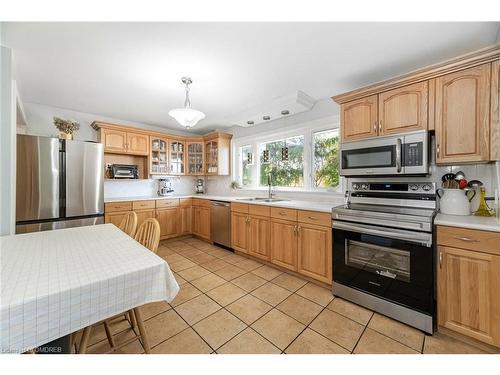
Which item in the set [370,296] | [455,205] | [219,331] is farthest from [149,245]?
[455,205]

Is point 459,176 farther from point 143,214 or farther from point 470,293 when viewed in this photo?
point 143,214

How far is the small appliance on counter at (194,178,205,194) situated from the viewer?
15.8 ft

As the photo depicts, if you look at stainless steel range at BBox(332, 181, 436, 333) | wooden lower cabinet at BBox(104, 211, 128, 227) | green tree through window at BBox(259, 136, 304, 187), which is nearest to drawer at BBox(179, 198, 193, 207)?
wooden lower cabinet at BBox(104, 211, 128, 227)

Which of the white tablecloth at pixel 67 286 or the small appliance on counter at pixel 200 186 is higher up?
the small appliance on counter at pixel 200 186

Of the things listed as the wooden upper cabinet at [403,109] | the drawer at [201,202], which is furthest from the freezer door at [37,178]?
the wooden upper cabinet at [403,109]

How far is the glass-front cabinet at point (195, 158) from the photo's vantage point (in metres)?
4.59

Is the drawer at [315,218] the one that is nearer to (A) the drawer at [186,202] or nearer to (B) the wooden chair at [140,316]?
(B) the wooden chair at [140,316]

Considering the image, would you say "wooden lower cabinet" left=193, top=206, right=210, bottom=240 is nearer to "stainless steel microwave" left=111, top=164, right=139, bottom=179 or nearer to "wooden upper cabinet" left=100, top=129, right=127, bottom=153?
"stainless steel microwave" left=111, top=164, right=139, bottom=179

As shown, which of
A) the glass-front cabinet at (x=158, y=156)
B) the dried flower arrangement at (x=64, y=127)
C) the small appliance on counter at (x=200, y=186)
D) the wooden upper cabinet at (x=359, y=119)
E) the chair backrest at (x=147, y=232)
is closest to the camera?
the chair backrest at (x=147, y=232)

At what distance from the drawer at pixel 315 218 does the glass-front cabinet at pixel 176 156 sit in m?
2.97

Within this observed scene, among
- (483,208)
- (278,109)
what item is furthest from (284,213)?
(483,208)

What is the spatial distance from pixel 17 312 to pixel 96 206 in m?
2.63
